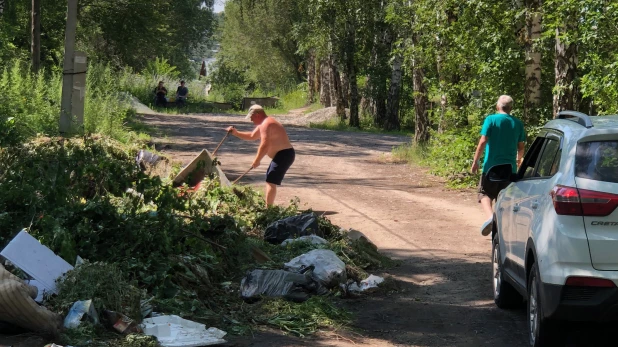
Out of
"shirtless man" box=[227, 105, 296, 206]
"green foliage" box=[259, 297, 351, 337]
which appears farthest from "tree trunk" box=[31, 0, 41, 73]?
"green foliage" box=[259, 297, 351, 337]

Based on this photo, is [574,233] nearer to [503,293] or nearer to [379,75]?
[503,293]

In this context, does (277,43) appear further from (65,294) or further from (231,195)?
(65,294)

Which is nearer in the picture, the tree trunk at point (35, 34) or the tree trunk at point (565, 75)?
the tree trunk at point (565, 75)

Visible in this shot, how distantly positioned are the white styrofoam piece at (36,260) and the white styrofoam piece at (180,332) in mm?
894

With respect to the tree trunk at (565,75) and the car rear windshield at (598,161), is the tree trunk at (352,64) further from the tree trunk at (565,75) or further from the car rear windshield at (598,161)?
the car rear windshield at (598,161)

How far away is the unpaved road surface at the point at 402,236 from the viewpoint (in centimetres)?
704

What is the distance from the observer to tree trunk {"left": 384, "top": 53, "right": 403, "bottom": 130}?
33.0 meters

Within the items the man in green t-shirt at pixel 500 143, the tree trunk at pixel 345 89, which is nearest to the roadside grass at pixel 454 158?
the man in green t-shirt at pixel 500 143

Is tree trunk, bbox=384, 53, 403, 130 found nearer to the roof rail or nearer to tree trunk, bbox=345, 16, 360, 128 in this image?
tree trunk, bbox=345, 16, 360, 128

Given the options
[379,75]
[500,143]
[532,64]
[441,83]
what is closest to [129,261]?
[500,143]

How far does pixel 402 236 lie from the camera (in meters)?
12.0

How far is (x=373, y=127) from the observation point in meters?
36.2

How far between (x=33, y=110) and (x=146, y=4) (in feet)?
52.1

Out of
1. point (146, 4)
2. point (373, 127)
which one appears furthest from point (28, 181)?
point (373, 127)
